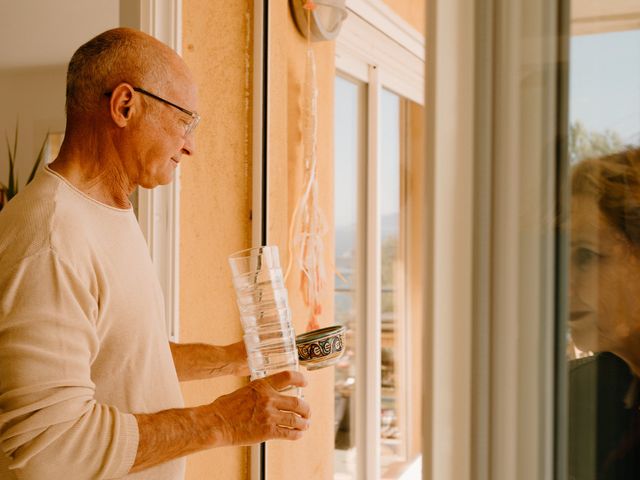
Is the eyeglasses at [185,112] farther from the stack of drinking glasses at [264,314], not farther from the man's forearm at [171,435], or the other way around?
the man's forearm at [171,435]

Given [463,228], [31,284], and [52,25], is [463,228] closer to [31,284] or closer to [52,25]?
[31,284]

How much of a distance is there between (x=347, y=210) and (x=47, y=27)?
2.25ft

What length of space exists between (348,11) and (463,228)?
101cm

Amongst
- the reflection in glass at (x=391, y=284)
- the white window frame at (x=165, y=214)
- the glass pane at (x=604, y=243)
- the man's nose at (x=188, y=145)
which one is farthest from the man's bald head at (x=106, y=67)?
the reflection in glass at (x=391, y=284)

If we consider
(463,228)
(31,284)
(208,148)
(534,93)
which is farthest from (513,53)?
(208,148)

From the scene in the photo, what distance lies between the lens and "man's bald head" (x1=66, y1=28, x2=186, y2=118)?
88 cm

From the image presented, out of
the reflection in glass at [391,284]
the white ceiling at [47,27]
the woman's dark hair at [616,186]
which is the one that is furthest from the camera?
the reflection in glass at [391,284]

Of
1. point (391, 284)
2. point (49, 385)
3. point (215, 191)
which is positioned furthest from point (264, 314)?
point (391, 284)

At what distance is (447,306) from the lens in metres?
0.56

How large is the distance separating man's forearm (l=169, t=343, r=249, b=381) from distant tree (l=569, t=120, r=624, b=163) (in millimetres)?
698

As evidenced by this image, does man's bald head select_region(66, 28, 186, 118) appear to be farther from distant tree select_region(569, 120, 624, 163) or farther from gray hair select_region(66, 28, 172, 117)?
distant tree select_region(569, 120, 624, 163)

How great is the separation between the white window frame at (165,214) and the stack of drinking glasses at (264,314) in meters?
0.34

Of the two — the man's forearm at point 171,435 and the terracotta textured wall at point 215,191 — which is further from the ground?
the terracotta textured wall at point 215,191

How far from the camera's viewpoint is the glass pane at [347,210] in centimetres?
151
